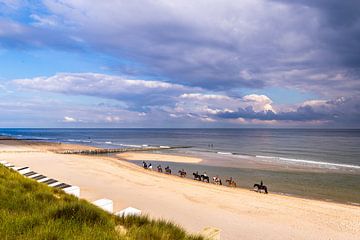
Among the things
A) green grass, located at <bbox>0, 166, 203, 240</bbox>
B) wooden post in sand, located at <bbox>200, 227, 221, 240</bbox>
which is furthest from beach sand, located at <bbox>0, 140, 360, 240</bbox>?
green grass, located at <bbox>0, 166, 203, 240</bbox>

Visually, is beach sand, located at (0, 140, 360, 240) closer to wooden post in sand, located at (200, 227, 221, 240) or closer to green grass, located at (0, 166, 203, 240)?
wooden post in sand, located at (200, 227, 221, 240)

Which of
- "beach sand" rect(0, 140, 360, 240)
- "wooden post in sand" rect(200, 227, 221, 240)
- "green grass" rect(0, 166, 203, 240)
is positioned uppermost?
"green grass" rect(0, 166, 203, 240)

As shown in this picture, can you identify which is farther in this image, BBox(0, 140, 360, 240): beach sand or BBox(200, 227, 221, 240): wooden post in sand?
BBox(0, 140, 360, 240): beach sand

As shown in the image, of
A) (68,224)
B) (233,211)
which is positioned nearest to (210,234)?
(68,224)

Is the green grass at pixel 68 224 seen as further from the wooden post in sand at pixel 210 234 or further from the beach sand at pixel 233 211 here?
the beach sand at pixel 233 211

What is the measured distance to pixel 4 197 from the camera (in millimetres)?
7387

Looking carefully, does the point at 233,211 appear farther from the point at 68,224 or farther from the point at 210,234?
the point at 68,224

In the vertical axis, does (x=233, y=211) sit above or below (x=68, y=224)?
below

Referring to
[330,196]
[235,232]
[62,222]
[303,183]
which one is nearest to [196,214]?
[235,232]

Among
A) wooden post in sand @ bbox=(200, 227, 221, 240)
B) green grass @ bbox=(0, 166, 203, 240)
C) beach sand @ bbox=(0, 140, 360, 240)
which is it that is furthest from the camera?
beach sand @ bbox=(0, 140, 360, 240)

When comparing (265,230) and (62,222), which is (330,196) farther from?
(62,222)

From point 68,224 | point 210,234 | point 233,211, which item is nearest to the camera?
point 68,224

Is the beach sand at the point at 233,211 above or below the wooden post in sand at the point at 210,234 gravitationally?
below

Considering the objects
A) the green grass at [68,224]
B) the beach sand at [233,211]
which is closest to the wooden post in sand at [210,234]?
the green grass at [68,224]
